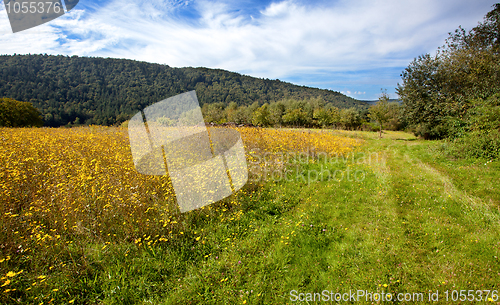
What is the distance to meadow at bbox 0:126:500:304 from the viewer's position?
3.11 m

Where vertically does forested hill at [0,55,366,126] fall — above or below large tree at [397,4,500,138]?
above

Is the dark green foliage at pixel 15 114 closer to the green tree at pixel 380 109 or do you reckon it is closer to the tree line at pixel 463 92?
the tree line at pixel 463 92

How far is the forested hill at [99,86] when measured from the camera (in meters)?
59.4

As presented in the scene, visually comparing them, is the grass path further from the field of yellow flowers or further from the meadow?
the field of yellow flowers

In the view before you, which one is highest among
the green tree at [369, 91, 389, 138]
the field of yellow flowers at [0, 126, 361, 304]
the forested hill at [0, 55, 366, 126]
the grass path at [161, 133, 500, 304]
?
the forested hill at [0, 55, 366, 126]

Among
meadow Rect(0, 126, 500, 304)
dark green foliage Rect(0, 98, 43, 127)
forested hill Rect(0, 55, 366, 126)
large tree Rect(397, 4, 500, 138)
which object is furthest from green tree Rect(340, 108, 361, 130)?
dark green foliage Rect(0, 98, 43, 127)

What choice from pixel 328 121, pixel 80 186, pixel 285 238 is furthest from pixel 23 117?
pixel 328 121

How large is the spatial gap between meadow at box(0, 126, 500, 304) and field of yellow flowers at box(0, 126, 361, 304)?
0.09 ft

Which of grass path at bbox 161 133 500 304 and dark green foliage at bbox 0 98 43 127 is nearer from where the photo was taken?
grass path at bbox 161 133 500 304

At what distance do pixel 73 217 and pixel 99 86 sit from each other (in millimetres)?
102589

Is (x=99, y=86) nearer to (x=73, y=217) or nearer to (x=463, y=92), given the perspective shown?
(x=73, y=217)

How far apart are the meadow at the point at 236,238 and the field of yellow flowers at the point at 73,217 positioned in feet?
0.09

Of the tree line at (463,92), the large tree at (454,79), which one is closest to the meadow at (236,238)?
the tree line at (463,92)

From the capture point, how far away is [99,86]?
3275 inches
